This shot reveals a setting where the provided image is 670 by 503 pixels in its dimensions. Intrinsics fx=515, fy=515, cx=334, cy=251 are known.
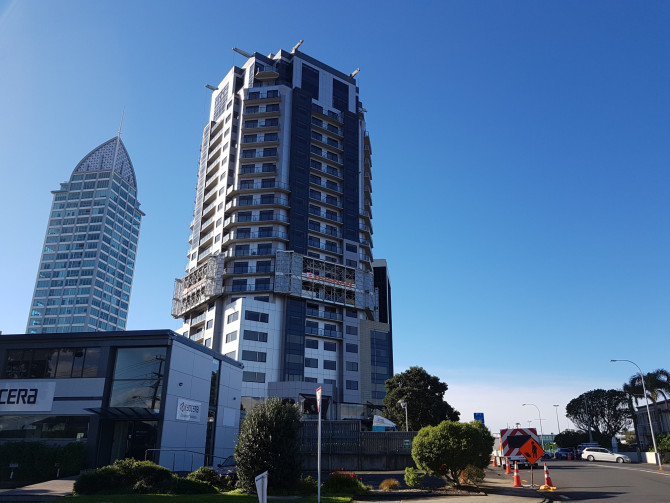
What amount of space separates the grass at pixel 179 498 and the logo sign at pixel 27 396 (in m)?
13.6

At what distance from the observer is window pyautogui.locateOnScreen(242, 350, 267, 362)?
3034 inches

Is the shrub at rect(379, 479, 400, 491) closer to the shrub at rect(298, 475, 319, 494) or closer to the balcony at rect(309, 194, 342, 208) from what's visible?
the shrub at rect(298, 475, 319, 494)

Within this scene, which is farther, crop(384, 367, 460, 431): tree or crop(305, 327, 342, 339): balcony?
crop(305, 327, 342, 339): balcony

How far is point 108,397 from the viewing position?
96.3 feet

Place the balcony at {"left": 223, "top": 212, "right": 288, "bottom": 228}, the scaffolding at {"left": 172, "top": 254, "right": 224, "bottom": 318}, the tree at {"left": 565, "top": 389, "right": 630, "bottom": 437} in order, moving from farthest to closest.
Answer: the tree at {"left": 565, "top": 389, "right": 630, "bottom": 437} → the balcony at {"left": 223, "top": 212, "right": 288, "bottom": 228} → the scaffolding at {"left": 172, "top": 254, "right": 224, "bottom": 318}

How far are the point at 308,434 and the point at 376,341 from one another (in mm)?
58637

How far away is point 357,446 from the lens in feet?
114

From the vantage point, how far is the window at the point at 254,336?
78.2 metres

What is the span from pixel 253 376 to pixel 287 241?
23.3m

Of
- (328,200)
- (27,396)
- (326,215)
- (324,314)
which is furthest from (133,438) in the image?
(328,200)

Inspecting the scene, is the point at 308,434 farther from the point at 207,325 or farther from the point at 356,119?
the point at 356,119

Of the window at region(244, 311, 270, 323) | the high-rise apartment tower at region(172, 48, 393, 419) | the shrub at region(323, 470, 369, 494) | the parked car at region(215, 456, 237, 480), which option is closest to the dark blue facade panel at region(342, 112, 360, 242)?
the high-rise apartment tower at region(172, 48, 393, 419)

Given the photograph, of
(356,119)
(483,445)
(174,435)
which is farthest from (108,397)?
(356,119)

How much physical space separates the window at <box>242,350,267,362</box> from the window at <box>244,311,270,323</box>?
16.6ft
